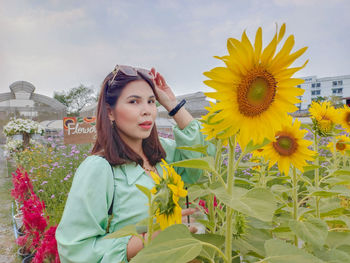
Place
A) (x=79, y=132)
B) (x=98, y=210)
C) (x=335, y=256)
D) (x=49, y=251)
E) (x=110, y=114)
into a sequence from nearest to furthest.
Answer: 1. (x=335, y=256)
2. (x=98, y=210)
3. (x=110, y=114)
4. (x=49, y=251)
5. (x=79, y=132)

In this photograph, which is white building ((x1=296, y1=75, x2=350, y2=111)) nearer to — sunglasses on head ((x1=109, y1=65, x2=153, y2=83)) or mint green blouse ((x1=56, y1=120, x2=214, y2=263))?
sunglasses on head ((x1=109, y1=65, x2=153, y2=83))

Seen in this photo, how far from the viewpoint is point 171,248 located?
463mm

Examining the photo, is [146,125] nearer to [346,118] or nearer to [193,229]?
[193,229]

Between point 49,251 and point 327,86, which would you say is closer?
point 49,251

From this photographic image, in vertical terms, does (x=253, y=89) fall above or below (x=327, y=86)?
below

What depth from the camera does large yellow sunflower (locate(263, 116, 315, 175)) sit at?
2.52ft

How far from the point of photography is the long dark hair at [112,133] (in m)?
1.04

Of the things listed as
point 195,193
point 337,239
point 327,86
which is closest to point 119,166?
point 195,193

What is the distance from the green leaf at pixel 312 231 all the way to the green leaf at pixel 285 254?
0.35 ft

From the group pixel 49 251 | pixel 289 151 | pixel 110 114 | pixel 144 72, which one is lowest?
pixel 49 251

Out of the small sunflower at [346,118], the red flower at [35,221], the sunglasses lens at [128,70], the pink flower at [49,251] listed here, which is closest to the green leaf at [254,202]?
the sunglasses lens at [128,70]

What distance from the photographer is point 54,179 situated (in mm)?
3887

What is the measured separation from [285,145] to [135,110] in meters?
0.54

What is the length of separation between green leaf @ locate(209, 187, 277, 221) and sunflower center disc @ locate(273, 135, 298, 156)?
304 millimetres
